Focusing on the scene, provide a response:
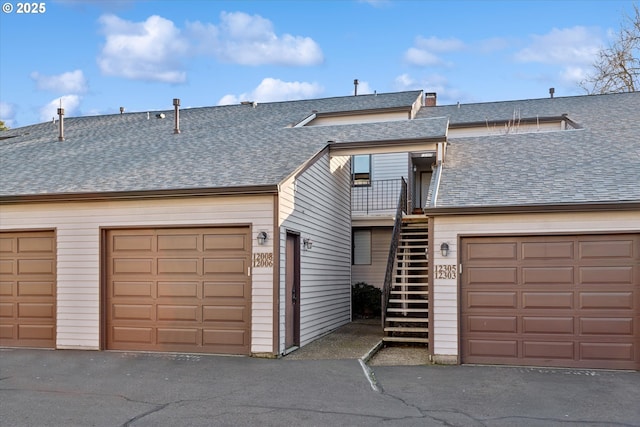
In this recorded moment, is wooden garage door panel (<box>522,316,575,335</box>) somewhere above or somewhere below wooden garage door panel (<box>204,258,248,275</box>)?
below

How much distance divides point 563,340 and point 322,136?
22.9 ft

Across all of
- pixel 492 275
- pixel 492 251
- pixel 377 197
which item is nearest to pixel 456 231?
pixel 492 251

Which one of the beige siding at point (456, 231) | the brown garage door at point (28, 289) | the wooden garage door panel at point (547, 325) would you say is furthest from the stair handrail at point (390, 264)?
the brown garage door at point (28, 289)

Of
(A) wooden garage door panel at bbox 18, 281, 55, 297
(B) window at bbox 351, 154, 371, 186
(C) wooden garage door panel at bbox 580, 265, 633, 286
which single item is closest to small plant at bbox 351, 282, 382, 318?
(B) window at bbox 351, 154, 371, 186

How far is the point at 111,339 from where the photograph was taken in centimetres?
1116

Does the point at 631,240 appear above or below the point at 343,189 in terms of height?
below

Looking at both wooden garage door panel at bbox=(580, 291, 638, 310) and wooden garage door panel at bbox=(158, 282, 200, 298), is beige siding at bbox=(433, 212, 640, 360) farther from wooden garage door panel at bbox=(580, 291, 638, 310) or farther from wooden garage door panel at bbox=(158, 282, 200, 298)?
wooden garage door panel at bbox=(158, 282, 200, 298)

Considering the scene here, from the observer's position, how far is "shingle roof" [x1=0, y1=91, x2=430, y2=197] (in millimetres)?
11305

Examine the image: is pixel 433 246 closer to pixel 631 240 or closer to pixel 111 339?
pixel 631 240

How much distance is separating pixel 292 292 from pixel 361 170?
8.67 meters

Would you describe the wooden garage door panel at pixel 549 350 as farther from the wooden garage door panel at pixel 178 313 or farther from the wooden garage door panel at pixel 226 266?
the wooden garage door panel at pixel 178 313

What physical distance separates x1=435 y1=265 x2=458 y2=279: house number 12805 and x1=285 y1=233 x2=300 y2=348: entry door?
2.69m

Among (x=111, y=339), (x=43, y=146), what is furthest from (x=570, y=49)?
(x=111, y=339)

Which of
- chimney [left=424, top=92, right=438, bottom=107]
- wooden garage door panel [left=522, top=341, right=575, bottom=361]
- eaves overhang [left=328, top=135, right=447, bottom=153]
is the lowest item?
wooden garage door panel [left=522, top=341, right=575, bottom=361]
